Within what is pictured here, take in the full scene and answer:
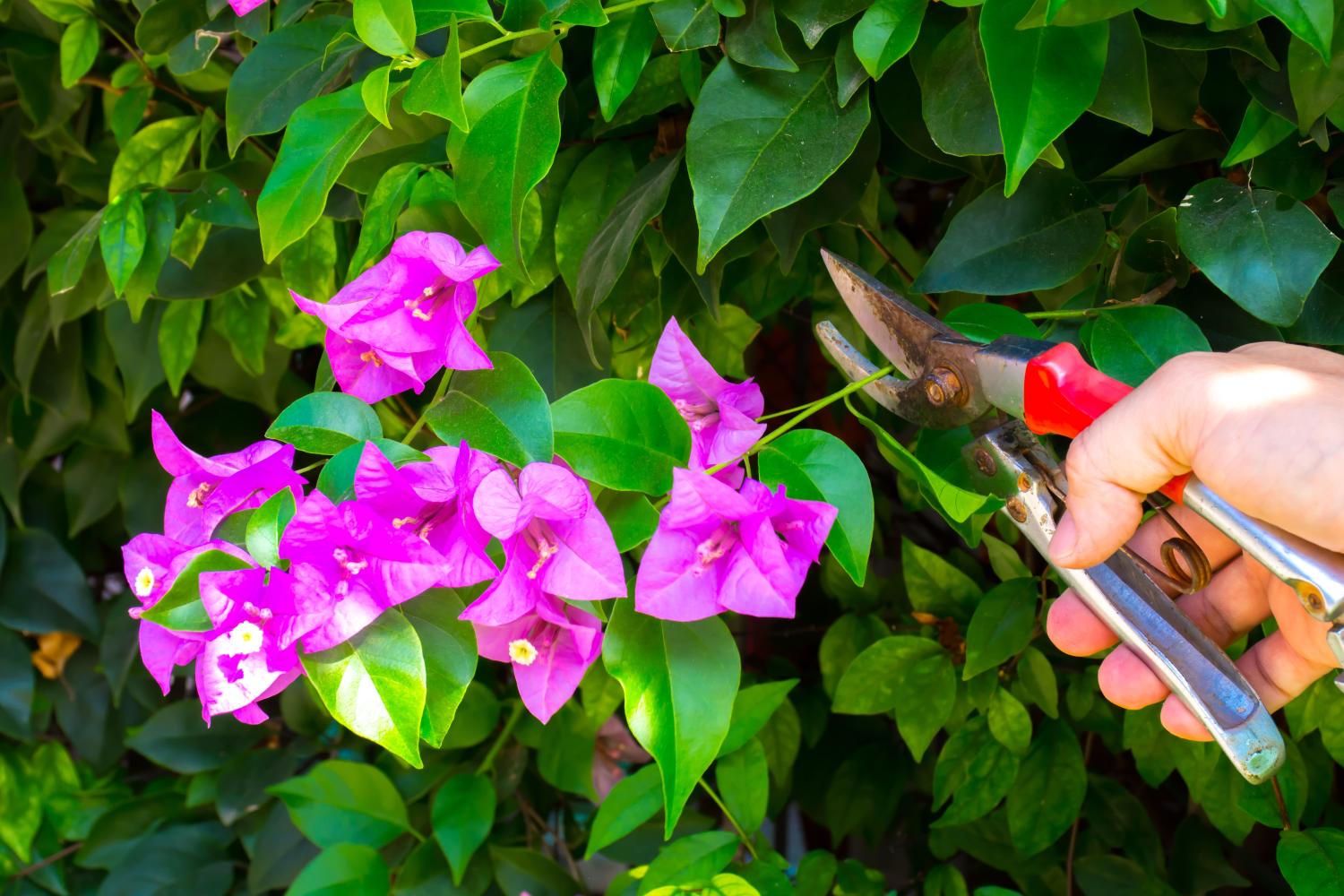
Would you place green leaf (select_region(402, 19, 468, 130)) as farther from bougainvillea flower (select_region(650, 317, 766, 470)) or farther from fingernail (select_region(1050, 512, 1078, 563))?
fingernail (select_region(1050, 512, 1078, 563))

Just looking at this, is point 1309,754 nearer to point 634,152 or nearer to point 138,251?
point 634,152

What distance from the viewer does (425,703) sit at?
42 cm

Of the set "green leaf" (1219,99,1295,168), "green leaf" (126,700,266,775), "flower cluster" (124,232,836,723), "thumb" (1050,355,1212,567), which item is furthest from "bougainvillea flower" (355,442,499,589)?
"green leaf" (126,700,266,775)

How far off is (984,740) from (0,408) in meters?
0.74

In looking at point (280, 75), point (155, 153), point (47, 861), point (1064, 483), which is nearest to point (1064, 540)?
point (1064, 483)

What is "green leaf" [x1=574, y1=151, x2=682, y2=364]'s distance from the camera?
472mm

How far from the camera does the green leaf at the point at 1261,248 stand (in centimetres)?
42

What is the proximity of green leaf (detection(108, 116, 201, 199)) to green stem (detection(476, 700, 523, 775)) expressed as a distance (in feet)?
1.27

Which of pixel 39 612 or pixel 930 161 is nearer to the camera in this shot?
pixel 930 161

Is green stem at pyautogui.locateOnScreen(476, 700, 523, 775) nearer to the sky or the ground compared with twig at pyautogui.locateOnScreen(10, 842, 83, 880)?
nearer to the sky

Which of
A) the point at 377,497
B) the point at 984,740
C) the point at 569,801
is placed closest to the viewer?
the point at 377,497

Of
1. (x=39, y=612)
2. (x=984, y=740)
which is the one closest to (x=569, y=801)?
(x=984, y=740)

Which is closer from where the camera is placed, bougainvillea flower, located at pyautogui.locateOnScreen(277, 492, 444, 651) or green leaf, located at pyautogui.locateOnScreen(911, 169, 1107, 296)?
bougainvillea flower, located at pyautogui.locateOnScreen(277, 492, 444, 651)

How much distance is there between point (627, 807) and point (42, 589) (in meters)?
0.54
